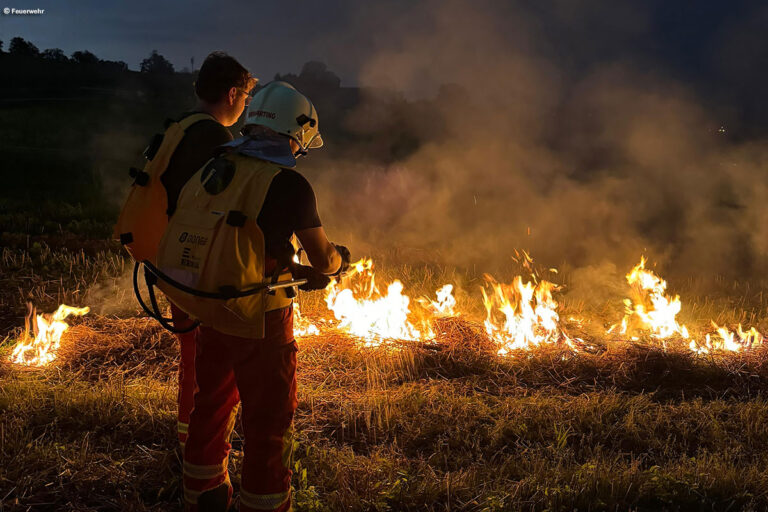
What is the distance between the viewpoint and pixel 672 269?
388 inches

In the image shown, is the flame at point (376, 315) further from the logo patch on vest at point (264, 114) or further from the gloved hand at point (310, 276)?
the logo patch on vest at point (264, 114)

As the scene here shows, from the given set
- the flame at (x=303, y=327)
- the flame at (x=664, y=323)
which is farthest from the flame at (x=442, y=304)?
the flame at (x=664, y=323)

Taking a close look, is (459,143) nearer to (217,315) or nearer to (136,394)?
(136,394)

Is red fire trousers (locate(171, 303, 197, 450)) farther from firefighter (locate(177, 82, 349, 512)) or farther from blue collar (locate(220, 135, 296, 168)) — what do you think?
blue collar (locate(220, 135, 296, 168))

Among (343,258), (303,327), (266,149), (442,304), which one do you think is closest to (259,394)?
(343,258)

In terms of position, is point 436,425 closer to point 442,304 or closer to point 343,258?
point 343,258

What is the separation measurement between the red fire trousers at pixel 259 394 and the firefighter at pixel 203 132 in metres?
0.43

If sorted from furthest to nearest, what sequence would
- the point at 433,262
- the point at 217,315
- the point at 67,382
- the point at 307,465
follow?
the point at 433,262 → the point at 67,382 → the point at 307,465 → the point at 217,315

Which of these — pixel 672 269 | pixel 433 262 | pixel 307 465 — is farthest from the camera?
pixel 672 269

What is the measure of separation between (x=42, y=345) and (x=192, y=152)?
3259 millimetres

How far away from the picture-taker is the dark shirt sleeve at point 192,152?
290 cm

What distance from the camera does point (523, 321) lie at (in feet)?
19.0

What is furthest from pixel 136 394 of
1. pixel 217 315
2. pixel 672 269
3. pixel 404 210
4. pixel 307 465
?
pixel 672 269

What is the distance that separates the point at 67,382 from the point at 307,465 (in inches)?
87.8
